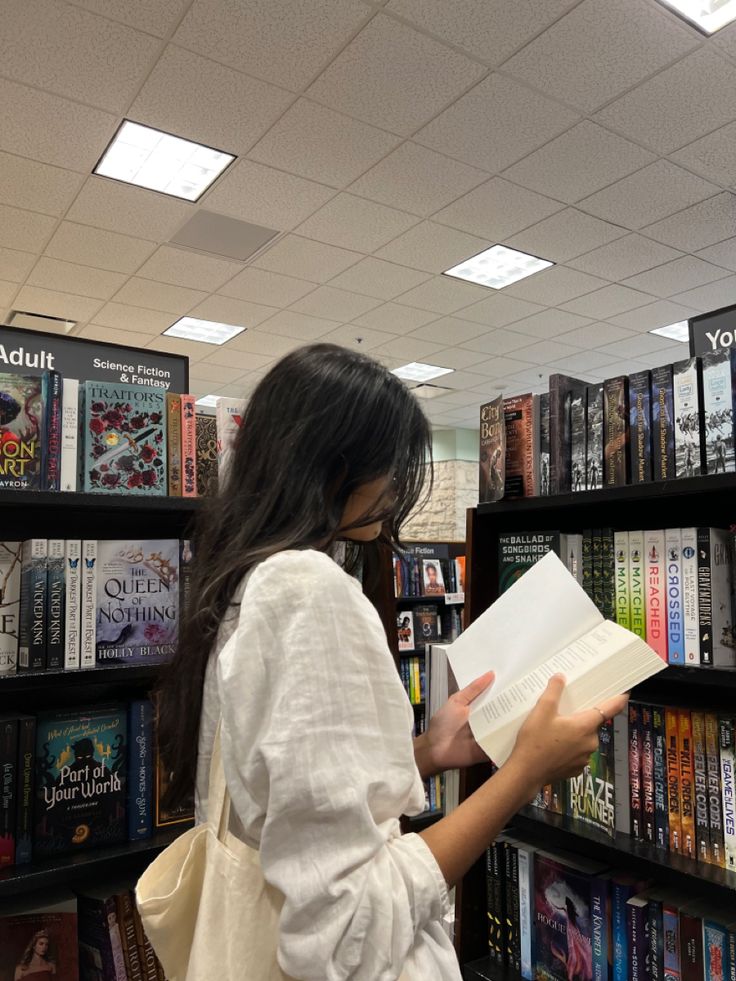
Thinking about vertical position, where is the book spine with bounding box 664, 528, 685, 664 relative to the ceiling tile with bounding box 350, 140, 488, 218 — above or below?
below

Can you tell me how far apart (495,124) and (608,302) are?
7.45 feet

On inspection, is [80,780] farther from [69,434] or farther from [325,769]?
[325,769]

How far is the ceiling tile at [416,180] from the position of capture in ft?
10.4

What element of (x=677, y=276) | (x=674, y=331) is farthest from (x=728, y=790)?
(x=674, y=331)

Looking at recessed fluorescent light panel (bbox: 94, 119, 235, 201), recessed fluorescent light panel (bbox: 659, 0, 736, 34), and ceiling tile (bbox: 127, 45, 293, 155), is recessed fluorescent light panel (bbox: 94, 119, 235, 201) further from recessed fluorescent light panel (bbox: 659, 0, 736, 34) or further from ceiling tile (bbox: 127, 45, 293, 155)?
recessed fluorescent light panel (bbox: 659, 0, 736, 34)

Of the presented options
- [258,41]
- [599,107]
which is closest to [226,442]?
[258,41]

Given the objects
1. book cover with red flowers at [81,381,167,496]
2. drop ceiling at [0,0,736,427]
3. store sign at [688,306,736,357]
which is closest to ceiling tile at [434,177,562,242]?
drop ceiling at [0,0,736,427]

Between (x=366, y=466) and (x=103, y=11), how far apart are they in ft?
7.45

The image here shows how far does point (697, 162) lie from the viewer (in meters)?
3.24

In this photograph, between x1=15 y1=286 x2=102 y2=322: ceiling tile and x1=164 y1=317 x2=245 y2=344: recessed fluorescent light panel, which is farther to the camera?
x1=164 y1=317 x2=245 y2=344: recessed fluorescent light panel

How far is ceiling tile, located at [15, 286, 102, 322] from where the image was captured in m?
4.50

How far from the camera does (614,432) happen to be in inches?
52.7

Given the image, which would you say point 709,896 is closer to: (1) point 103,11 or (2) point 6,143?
(1) point 103,11

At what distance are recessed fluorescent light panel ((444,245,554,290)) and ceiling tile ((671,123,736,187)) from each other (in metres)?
1.06
